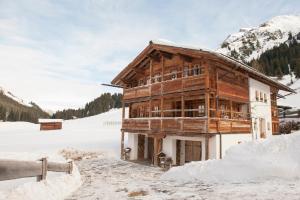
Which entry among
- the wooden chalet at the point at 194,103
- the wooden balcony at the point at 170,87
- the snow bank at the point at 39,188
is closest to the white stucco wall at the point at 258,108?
the wooden chalet at the point at 194,103

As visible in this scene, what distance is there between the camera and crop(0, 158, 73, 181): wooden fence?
6404 millimetres

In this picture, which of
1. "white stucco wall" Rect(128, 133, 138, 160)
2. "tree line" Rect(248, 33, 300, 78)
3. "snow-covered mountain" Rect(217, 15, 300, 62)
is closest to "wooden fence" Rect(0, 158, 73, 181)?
"white stucco wall" Rect(128, 133, 138, 160)

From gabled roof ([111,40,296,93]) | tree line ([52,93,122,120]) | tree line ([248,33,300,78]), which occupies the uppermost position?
tree line ([248,33,300,78])

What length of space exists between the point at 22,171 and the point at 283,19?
22322 cm

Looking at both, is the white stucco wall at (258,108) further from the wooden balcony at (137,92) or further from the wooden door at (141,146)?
the wooden door at (141,146)

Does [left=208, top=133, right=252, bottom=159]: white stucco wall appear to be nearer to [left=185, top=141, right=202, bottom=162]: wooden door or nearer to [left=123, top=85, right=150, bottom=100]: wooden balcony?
[left=185, top=141, right=202, bottom=162]: wooden door

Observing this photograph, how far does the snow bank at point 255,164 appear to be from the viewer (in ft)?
33.0

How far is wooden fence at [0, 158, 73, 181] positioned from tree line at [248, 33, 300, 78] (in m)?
73.2

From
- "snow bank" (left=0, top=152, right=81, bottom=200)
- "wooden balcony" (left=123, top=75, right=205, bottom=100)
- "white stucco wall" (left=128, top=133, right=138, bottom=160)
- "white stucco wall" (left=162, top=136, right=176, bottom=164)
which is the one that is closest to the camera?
"snow bank" (left=0, top=152, right=81, bottom=200)

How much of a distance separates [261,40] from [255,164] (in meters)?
158

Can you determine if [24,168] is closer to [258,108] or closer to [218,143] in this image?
[218,143]

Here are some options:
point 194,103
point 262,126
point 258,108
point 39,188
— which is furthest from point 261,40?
point 39,188

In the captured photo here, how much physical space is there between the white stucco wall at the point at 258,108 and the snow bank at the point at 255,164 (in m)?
11.8

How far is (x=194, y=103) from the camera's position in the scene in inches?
882
